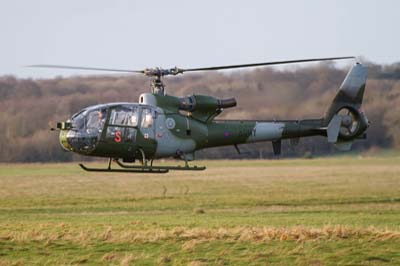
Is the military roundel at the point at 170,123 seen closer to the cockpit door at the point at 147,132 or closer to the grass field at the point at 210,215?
the cockpit door at the point at 147,132

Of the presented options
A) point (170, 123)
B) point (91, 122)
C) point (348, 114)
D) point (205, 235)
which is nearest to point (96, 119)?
point (91, 122)

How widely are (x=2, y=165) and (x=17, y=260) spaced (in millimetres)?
58308

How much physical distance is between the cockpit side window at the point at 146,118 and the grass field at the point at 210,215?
2.98 m

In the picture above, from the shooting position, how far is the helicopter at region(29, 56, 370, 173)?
22.4 m

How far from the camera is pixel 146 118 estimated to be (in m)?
23.0

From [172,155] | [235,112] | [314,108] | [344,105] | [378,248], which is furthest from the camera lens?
[235,112]

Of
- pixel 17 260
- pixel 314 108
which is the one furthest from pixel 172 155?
pixel 314 108

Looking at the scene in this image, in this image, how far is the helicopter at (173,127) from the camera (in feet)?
73.4

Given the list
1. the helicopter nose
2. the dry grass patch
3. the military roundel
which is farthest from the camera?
the military roundel

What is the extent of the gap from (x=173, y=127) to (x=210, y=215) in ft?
41.1

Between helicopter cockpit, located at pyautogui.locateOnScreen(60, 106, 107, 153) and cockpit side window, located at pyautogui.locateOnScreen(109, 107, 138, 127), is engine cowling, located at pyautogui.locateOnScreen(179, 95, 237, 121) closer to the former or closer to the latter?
cockpit side window, located at pyautogui.locateOnScreen(109, 107, 138, 127)

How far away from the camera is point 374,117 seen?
45.8 meters

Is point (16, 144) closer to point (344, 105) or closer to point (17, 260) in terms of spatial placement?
point (344, 105)

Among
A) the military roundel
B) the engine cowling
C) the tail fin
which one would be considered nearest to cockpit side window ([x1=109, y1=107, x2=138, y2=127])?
the military roundel
